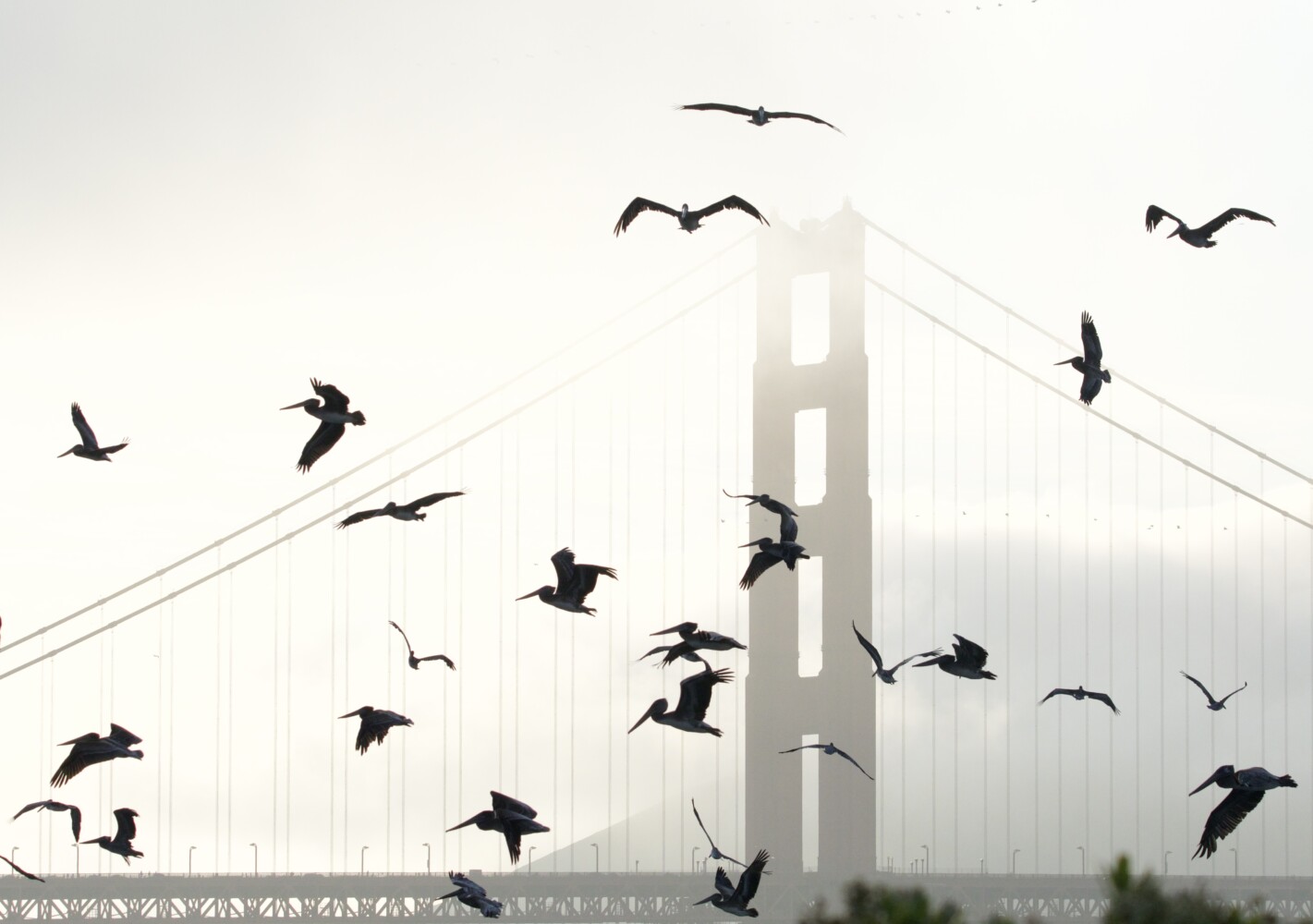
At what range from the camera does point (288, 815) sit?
66688mm

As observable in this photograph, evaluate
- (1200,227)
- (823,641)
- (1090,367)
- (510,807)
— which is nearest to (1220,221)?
(1200,227)

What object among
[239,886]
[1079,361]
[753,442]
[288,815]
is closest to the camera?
[1079,361]

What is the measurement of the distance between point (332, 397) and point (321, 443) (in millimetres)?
510

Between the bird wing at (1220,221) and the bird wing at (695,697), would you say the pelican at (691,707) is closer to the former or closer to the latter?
the bird wing at (695,697)

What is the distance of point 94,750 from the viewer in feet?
65.1

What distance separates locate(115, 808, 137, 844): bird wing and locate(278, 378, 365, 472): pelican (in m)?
5.86

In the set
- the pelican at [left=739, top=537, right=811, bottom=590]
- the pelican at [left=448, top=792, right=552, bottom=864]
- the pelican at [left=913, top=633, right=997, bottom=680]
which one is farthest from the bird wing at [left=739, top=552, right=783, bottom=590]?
the pelican at [left=448, top=792, right=552, bottom=864]

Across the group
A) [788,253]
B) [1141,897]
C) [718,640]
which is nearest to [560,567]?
[718,640]

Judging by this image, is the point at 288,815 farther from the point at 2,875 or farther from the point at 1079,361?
the point at 1079,361

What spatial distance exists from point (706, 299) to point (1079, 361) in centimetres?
5002

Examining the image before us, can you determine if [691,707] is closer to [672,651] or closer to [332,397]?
[672,651]

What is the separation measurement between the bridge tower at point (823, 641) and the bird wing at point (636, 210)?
2961 cm

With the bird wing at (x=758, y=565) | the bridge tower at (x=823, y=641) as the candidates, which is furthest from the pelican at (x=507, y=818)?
the bridge tower at (x=823, y=641)

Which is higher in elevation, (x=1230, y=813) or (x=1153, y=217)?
Result: (x=1153, y=217)
